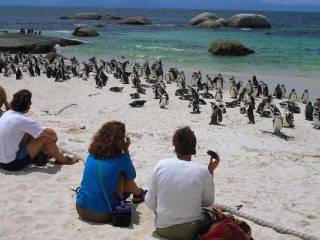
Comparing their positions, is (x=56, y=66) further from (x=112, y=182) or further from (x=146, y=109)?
(x=112, y=182)

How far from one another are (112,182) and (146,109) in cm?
1038

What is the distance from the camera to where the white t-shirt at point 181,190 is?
16.6 feet

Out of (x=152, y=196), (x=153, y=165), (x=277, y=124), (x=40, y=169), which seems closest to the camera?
(x=152, y=196)

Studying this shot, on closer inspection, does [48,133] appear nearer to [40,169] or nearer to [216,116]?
[40,169]

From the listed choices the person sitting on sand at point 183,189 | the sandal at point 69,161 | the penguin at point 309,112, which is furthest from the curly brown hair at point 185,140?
the penguin at point 309,112

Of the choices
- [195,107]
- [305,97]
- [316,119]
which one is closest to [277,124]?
[316,119]

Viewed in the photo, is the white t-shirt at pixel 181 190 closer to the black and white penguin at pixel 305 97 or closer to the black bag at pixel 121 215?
the black bag at pixel 121 215

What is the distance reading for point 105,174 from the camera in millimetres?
5629

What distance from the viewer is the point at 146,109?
52.4 feet

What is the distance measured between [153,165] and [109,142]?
9.59ft

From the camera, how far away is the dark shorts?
7.41 meters

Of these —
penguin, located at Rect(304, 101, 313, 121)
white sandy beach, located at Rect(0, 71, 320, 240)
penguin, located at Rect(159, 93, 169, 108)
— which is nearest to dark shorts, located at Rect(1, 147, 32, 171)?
white sandy beach, located at Rect(0, 71, 320, 240)

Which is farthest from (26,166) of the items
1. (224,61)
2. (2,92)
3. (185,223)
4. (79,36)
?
(79,36)

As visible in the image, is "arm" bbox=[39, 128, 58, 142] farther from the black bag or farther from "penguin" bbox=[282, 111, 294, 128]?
"penguin" bbox=[282, 111, 294, 128]
